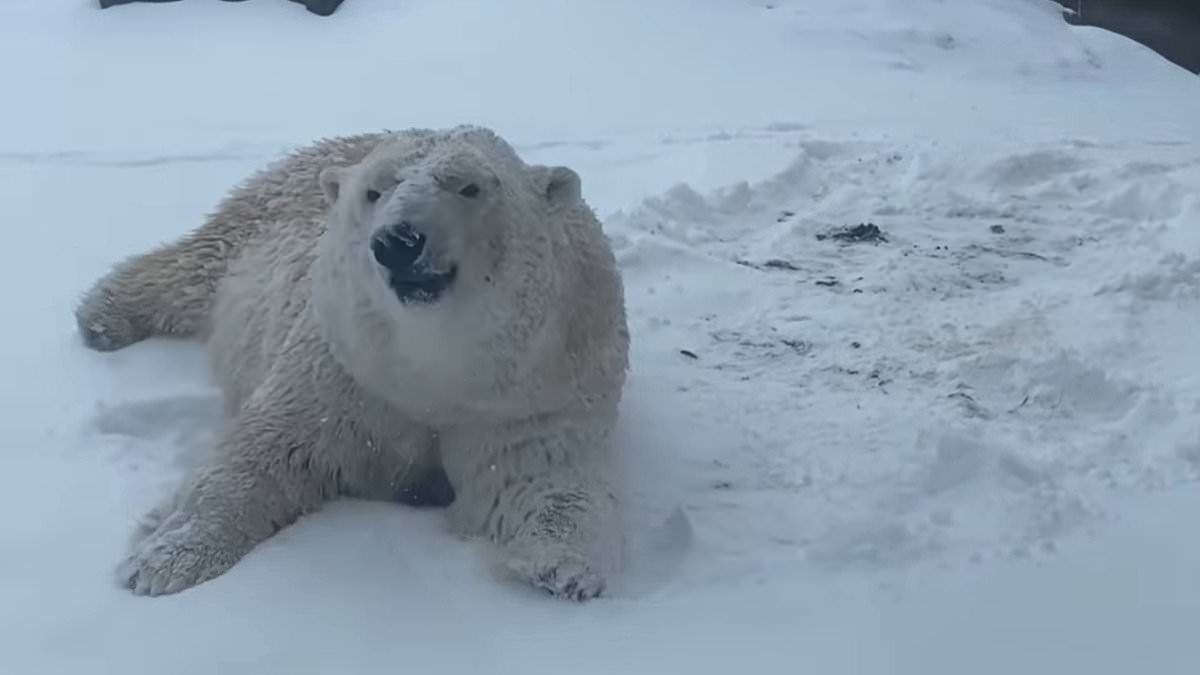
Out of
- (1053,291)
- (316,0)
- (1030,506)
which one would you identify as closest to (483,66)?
(316,0)

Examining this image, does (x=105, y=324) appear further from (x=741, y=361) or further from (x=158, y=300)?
(x=741, y=361)

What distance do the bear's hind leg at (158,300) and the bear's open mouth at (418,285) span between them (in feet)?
5.18

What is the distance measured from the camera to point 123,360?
4.04m

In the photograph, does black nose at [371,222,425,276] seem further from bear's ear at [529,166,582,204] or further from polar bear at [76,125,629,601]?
bear's ear at [529,166,582,204]

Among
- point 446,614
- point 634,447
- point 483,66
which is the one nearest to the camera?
point 446,614

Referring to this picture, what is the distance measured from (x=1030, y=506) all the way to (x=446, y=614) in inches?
52.8

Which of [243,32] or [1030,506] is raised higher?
[1030,506]

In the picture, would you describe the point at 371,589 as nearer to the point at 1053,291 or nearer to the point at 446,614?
the point at 446,614

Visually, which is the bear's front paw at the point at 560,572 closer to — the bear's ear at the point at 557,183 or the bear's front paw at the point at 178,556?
the bear's front paw at the point at 178,556

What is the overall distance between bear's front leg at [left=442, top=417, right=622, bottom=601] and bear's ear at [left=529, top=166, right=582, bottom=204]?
48cm

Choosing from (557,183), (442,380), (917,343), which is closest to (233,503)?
(442,380)

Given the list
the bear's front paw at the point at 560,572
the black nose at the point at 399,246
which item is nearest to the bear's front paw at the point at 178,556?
the bear's front paw at the point at 560,572

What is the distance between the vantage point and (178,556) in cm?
285

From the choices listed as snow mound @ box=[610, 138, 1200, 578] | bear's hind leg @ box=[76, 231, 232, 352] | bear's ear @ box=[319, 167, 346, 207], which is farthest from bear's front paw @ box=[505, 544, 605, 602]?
bear's hind leg @ box=[76, 231, 232, 352]
